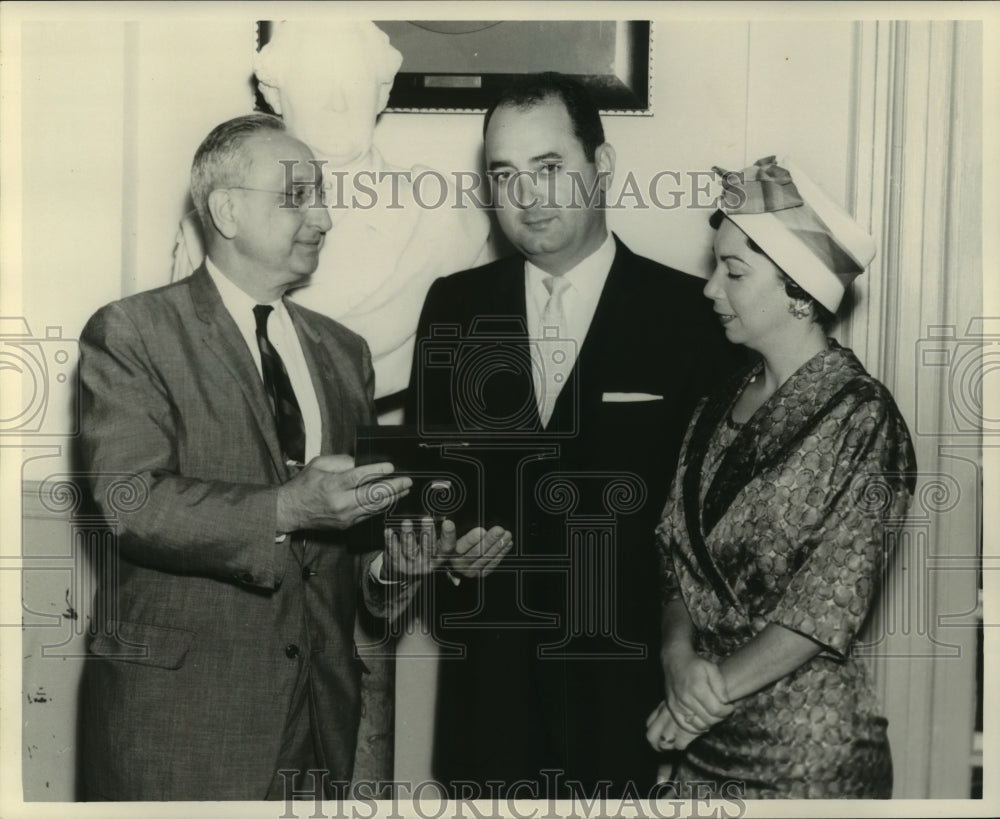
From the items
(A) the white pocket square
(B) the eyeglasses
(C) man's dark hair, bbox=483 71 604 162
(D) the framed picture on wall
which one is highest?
(D) the framed picture on wall

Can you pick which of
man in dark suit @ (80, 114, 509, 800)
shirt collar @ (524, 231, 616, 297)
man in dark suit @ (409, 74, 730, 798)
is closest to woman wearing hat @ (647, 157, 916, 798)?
man in dark suit @ (409, 74, 730, 798)

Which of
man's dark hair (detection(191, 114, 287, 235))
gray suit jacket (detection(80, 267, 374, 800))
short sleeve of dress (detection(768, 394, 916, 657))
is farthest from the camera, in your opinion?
man's dark hair (detection(191, 114, 287, 235))

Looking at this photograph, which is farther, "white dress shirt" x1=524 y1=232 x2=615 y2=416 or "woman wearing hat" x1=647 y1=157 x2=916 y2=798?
"white dress shirt" x1=524 y1=232 x2=615 y2=416

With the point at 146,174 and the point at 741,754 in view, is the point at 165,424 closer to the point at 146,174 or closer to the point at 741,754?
the point at 146,174

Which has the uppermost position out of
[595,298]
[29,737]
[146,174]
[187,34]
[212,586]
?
[187,34]

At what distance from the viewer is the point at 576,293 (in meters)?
2.70

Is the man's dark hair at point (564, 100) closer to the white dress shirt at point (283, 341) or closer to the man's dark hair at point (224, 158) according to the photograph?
the man's dark hair at point (224, 158)

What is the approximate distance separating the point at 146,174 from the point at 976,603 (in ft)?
7.43

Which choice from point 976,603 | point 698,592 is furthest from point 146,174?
point 976,603

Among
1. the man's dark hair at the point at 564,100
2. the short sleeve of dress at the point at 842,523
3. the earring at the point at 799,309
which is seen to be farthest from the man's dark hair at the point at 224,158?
the short sleeve of dress at the point at 842,523

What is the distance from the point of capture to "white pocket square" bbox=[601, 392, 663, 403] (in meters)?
2.68

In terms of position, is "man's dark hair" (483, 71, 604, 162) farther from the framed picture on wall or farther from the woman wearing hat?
the woman wearing hat

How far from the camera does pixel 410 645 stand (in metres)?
2.71

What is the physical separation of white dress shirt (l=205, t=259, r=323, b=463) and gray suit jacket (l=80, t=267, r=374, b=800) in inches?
1.0
